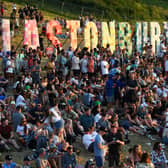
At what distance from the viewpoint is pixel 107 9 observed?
42.8 meters

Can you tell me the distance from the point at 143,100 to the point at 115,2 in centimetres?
3021

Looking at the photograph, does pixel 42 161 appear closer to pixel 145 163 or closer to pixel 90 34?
pixel 145 163

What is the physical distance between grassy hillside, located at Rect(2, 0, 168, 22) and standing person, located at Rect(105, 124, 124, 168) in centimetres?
2590

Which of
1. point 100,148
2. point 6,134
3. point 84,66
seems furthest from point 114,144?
point 84,66

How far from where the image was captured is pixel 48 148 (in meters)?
11.7

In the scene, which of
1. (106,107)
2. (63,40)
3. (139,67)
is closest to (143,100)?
(106,107)

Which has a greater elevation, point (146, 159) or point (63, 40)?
point (63, 40)

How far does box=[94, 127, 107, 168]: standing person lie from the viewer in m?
11.6

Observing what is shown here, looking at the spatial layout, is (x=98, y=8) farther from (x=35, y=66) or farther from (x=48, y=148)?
(x=48, y=148)

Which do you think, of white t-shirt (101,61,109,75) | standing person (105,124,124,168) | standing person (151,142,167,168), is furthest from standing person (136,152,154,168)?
white t-shirt (101,61,109,75)

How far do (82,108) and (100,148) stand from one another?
3636 mm

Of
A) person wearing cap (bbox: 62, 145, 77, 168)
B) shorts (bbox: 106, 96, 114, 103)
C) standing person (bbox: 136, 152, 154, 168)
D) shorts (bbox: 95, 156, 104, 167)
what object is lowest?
shorts (bbox: 95, 156, 104, 167)

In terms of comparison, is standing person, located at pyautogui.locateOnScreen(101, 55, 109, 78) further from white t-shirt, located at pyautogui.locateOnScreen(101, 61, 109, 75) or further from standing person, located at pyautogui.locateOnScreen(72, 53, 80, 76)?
standing person, located at pyautogui.locateOnScreen(72, 53, 80, 76)

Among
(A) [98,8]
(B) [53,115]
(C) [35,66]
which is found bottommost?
(B) [53,115]
